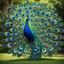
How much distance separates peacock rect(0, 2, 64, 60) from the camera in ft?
31.9

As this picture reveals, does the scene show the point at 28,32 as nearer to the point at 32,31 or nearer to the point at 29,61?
the point at 32,31

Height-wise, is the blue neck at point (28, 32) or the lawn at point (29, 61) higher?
the blue neck at point (28, 32)

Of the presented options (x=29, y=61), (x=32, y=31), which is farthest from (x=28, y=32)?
(x=29, y=61)

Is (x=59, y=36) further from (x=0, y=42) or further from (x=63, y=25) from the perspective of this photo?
(x=0, y=42)

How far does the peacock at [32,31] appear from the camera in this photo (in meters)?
9.72

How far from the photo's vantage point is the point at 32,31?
9.72 meters

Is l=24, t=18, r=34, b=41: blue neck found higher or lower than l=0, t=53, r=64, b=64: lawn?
higher

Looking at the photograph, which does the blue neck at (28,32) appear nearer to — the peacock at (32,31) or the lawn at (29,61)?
the peacock at (32,31)

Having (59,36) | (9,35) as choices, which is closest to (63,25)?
(59,36)

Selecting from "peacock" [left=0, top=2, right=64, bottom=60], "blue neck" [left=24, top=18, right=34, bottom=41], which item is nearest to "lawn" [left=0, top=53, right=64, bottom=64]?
"peacock" [left=0, top=2, right=64, bottom=60]

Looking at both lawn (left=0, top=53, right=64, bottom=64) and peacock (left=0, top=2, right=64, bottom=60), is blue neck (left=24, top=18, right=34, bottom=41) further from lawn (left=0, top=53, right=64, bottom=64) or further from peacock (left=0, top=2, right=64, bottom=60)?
lawn (left=0, top=53, right=64, bottom=64)

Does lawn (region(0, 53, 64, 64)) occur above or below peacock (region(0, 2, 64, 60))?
below

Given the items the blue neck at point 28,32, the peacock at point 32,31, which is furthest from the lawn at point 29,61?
the blue neck at point 28,32

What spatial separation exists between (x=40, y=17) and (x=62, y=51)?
0.60 meters
